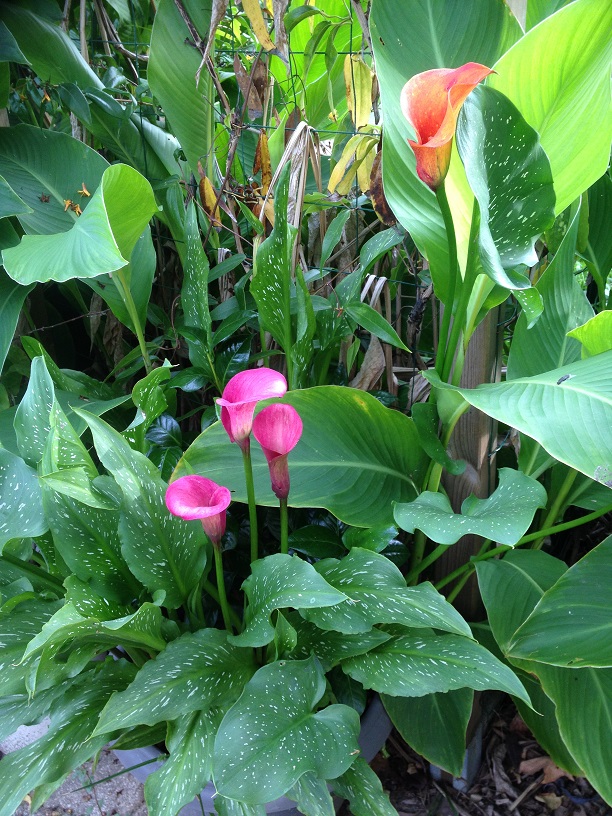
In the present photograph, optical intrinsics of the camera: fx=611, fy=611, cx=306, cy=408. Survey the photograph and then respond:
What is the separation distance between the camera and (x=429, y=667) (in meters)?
0.65

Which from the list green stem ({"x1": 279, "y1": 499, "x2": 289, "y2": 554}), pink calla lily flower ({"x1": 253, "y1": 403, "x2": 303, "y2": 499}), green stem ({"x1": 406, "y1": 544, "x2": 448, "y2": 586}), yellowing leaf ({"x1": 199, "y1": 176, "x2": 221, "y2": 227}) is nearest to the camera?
pink calla lily flower ({"x1": 253, "y1": 403, "x2": 303, "y2": 499})

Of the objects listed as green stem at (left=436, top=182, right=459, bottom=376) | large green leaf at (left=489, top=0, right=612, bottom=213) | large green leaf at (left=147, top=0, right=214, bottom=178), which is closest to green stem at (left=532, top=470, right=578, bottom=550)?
green stem at (left=436, top=182, right=459, bottom=376)

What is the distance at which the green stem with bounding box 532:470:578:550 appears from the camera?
0.81 metres

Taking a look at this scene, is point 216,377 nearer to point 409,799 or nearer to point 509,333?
point 509,333

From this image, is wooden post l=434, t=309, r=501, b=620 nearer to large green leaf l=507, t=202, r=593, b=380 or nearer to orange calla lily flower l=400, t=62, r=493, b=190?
large green leaf l=507, t=202, r=593, b=380

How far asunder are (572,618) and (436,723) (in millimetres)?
254

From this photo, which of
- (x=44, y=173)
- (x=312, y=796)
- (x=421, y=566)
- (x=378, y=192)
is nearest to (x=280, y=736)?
(x=312, y=796)

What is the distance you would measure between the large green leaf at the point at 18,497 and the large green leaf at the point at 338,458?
0.57ft

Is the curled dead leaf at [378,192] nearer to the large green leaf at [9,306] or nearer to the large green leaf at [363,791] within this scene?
the large green leaf at [9,306]

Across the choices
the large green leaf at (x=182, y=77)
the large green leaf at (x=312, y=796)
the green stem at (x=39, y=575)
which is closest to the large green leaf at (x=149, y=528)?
the green stem at (x=39, y=575)

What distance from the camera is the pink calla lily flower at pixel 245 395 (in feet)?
1.74

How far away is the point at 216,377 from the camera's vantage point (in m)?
0.91

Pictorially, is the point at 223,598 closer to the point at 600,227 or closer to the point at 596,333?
the point at 596,333

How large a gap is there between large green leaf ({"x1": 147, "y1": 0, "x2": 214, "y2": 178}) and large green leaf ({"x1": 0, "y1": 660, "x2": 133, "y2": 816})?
781 mm
